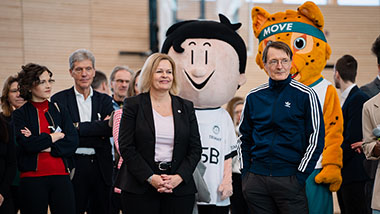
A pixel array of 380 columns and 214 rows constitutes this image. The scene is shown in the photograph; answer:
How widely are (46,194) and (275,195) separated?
1583 millimetres

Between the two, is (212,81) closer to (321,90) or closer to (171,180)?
(321,90)

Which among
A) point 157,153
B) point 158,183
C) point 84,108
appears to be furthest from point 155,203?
point 84,108

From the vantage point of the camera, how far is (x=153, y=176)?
8.27ft

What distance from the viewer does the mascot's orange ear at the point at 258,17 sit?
11.6ft

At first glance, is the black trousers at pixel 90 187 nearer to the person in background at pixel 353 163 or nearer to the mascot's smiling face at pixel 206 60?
the mascot's smiling face at pixel 206 60

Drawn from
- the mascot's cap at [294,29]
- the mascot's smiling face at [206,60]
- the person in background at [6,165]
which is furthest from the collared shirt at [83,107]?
the mascot's cap at [294,29]

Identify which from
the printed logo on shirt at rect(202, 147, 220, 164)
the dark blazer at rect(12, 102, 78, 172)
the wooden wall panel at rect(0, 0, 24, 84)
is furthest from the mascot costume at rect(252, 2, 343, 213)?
the wooden wall panel at rect(0, 0, 24, 84)

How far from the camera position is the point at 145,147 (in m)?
2.58

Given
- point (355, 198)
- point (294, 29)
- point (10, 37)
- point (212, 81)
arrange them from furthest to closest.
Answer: point (10, 37)
point (355, 198)
point (294, 29)
point (212, 81)

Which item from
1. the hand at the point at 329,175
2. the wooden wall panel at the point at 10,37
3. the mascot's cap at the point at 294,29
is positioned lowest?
the hand at the point at 329,175

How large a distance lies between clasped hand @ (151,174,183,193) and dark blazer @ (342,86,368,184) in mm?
1991

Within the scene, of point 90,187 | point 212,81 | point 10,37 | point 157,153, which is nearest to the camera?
point 157,153

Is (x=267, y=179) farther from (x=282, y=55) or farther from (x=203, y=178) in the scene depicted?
(x=282, y=55)

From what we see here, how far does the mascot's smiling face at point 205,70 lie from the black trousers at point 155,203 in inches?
35.2
